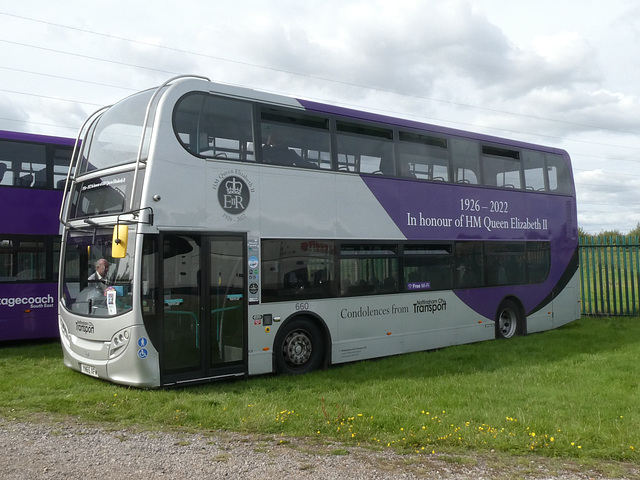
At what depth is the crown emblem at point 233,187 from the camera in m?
9.12

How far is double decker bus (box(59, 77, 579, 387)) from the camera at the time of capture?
8.42m

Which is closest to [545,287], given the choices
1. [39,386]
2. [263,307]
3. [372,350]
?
[372,350]

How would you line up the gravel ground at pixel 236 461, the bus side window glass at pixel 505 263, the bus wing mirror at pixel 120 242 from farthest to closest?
the bus side window glass at pixel 505 263, the bus wing mirror at pixel 120 242, the gravel ground at pixel 236 461

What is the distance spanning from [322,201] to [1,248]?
22.2ft

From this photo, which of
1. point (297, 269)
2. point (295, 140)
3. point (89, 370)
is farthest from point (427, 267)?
point (89, 370)

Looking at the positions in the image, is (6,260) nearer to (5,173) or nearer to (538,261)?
(5,173)

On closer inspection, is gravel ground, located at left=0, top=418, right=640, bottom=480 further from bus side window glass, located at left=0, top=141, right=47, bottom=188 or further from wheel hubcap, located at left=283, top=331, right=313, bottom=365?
bus side window glass, located at left=0, top=141, right=47, bottom=188

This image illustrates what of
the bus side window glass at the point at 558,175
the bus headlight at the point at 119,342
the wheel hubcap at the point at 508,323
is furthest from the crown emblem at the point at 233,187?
the bus side window glass at the point at 558,175

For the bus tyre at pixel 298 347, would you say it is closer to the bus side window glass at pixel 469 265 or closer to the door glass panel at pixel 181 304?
the door glass panel at pixel 181 304

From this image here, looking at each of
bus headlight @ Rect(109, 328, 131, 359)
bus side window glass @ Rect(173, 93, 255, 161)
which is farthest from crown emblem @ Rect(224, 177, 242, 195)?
bus headlight @ Rect(109, 328, 131, 359)

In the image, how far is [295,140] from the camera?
1002cm

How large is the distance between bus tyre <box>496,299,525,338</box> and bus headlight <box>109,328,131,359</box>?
846 cm

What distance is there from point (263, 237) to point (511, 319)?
23.3ft

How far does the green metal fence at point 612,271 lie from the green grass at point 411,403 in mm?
Answer: 7434
